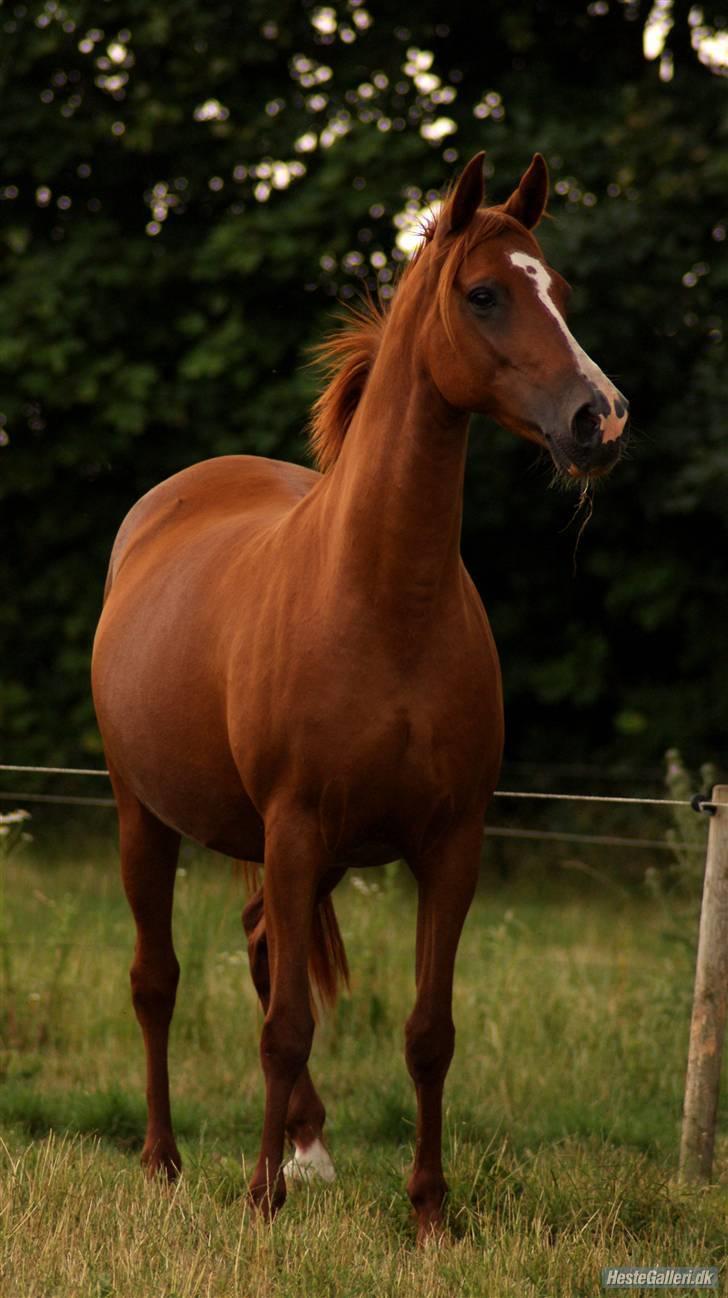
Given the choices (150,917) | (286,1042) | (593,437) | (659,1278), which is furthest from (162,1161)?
(593,437)

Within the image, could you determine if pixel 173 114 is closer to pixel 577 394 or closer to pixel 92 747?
pixel 92 747

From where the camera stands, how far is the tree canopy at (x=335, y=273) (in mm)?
10578

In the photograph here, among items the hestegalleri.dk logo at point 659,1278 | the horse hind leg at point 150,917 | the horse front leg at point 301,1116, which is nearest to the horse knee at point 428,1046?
the horse front leg at point 301,1116

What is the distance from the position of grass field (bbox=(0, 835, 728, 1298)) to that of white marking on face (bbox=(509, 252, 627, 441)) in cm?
190

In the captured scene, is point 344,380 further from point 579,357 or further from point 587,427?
point 587,427

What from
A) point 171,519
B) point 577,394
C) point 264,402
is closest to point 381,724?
point 577,394

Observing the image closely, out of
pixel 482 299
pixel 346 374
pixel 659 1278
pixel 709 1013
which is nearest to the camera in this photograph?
pixel 659 1278

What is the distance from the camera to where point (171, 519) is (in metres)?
5.85

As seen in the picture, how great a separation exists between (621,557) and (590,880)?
2199 mm

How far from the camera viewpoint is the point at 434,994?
4316 mm

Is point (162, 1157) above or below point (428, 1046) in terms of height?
below

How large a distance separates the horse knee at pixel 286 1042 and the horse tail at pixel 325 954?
1.14 m

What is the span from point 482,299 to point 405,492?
0.53 m

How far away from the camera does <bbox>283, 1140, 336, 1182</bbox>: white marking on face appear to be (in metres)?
4.94
